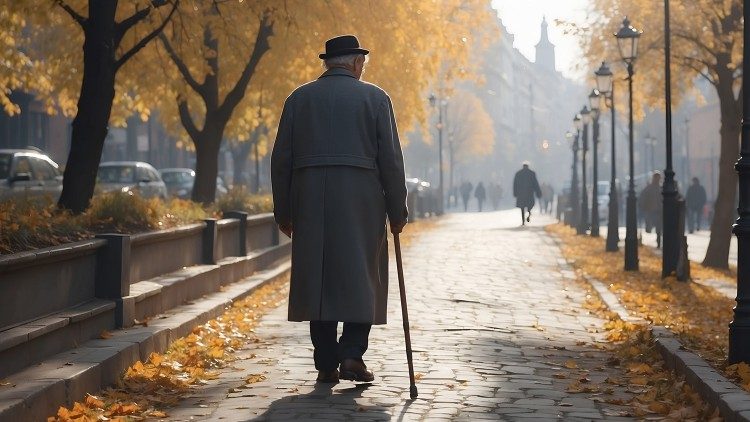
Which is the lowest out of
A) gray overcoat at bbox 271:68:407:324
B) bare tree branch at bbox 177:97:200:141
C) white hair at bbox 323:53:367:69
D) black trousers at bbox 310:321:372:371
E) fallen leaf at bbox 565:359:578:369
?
fallen leaf at bbox 565:359:578:369

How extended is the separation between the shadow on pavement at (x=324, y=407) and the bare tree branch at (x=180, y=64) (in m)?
12.6

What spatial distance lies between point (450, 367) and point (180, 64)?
1231cm

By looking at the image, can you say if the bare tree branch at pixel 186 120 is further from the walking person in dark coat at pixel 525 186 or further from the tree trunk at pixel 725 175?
the walking person in dark coat at pixel 525 186

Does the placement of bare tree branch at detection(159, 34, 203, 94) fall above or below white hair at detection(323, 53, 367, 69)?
above

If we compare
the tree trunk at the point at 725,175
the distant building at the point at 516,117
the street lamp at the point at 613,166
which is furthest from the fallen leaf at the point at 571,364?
the distant building at the point at 516,117

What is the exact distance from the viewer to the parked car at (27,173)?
25.1 metres

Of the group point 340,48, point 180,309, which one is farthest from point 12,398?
point 180,309

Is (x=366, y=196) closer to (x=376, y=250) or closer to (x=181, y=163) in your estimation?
(x=376, y=250)

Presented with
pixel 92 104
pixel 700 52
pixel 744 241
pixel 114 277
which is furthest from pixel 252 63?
pixel 744 241

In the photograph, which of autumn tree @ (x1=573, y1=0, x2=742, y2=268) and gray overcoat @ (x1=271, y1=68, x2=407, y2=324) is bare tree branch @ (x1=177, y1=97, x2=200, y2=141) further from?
gray overcoat @ (x1=271, y1=68, x2=407, y2=324)

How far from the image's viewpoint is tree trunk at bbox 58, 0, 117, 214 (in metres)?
13.6

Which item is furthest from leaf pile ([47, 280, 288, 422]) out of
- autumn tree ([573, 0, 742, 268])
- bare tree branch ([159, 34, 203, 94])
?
autumn tree ([573, 0, 742, 268])

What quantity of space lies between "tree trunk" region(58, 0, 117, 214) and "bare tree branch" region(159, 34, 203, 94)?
20.0 feet

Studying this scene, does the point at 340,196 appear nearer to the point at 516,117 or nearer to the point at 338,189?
the point at 338,189
